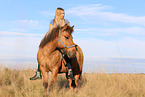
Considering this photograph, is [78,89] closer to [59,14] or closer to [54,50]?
[54,50]

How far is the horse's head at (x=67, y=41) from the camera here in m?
4.76

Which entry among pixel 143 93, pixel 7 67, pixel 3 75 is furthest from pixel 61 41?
pixel 7 67

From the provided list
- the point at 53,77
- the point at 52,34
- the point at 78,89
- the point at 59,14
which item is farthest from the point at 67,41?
the point at 78,89

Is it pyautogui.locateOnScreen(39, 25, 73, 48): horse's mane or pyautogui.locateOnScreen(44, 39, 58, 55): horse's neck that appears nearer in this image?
pyautogui.locateOnScreen(39, 25, 73, 48): horse's mane

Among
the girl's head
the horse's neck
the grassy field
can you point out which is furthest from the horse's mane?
the grassy field

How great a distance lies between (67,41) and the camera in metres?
4.84

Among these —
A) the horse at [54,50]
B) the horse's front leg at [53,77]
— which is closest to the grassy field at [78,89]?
the horse's front leg at [53,77]

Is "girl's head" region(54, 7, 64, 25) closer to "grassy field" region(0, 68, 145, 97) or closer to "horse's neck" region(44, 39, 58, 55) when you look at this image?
"horse's neck" region(44, 39, 58, 55)

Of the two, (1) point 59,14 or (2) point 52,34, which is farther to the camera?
(1) point 59,14

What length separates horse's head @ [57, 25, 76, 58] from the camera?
4.76 metres

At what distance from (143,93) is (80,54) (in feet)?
9.53

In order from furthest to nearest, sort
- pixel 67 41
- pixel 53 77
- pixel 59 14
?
pixel 59 14 < pixel 53 77 < pixel 67 41

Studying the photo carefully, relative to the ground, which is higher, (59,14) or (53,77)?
(59,14)

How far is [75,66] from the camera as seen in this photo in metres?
6.71
